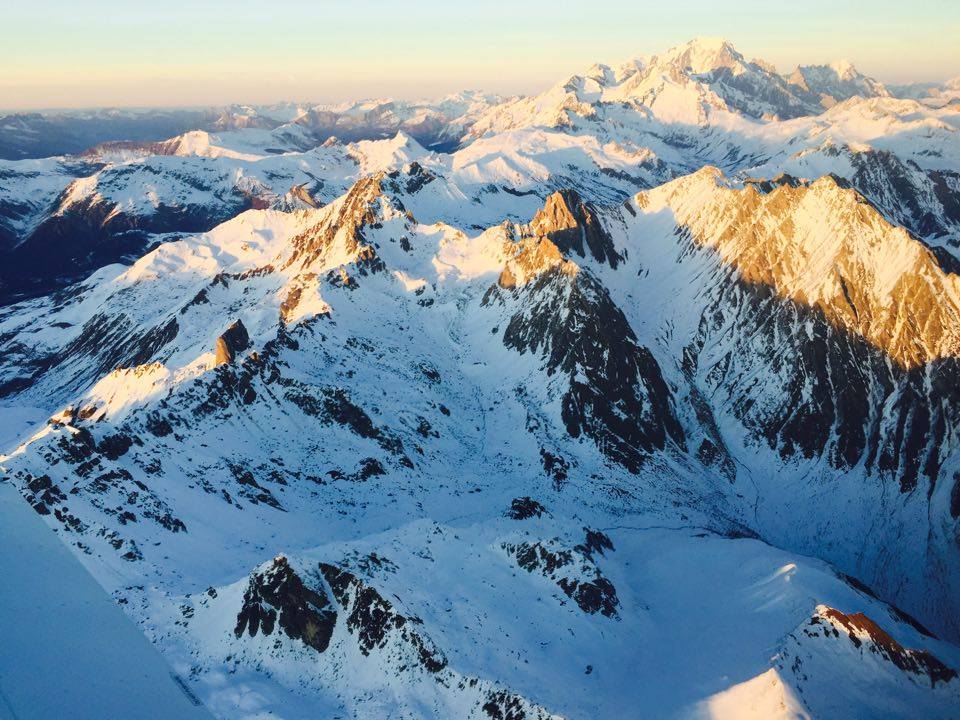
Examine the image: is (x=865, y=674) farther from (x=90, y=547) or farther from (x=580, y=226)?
(x=580, y=226)

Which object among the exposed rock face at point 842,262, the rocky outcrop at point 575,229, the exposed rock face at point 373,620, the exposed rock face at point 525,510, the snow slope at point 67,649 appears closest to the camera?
the snow slope at point 67,649

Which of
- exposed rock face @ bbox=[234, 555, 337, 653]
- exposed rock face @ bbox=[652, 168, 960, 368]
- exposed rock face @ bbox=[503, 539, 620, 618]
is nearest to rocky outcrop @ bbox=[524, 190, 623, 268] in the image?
exposed rock face @ bbox=[652, 168, 960, 368]

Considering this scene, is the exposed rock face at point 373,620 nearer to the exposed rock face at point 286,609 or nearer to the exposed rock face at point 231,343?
the exposed rock face at point 286,609

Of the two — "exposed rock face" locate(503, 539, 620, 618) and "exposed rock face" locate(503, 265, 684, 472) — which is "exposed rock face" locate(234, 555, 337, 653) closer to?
"exposed rock face" locate(503, 539, 620, 618)

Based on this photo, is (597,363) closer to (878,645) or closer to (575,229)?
(575,229)

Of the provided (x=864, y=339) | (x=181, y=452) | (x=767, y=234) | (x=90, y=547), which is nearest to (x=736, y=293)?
(x=767, y=234)

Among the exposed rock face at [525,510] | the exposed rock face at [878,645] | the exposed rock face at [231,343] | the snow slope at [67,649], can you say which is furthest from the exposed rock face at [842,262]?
the snow slope at [67,649]
